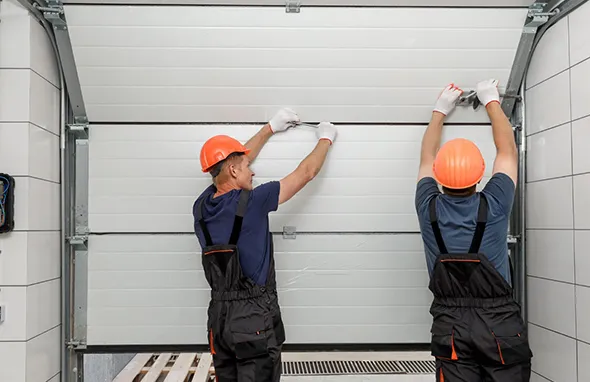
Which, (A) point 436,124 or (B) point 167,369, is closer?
(A) point 436,124

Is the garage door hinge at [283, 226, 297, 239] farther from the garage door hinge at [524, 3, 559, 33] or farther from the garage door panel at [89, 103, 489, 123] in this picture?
the garage door hinge at [524, 3, 559, 33]

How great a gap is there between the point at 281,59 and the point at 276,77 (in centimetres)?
9

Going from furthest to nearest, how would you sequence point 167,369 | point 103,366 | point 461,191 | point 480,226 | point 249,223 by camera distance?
1. point 167,369
2. point 103,366
3. point 249,223
4. point 461,191
5. point 480,226

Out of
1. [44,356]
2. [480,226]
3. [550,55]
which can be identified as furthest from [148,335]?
[550,55]

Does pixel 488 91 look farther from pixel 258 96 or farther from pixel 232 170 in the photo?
pixel 232 170

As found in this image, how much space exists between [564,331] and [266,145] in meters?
1.64

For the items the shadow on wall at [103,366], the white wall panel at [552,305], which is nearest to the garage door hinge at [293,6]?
the white wall panel at [552,305]

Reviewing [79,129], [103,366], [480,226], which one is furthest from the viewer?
[103,366]

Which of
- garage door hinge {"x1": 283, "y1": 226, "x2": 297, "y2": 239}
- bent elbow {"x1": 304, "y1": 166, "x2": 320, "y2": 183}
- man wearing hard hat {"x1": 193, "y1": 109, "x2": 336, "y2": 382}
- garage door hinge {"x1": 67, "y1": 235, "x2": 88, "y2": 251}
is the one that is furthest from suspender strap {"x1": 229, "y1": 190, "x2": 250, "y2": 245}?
garage door hinge {"x1": 67, "y1": 235, "x2": 88, "y2": 251}

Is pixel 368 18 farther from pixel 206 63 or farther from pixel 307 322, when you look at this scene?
pixel 307 322

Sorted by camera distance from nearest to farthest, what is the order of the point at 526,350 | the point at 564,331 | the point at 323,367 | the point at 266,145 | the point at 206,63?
the point at 526,350 → the point at 564,331 → the point at 206,63 → the point at 266,145 → the point at 323,367

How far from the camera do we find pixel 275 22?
7.54 ft

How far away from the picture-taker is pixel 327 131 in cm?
251

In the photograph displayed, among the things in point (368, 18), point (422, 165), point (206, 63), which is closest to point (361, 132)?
point (422, 165)
